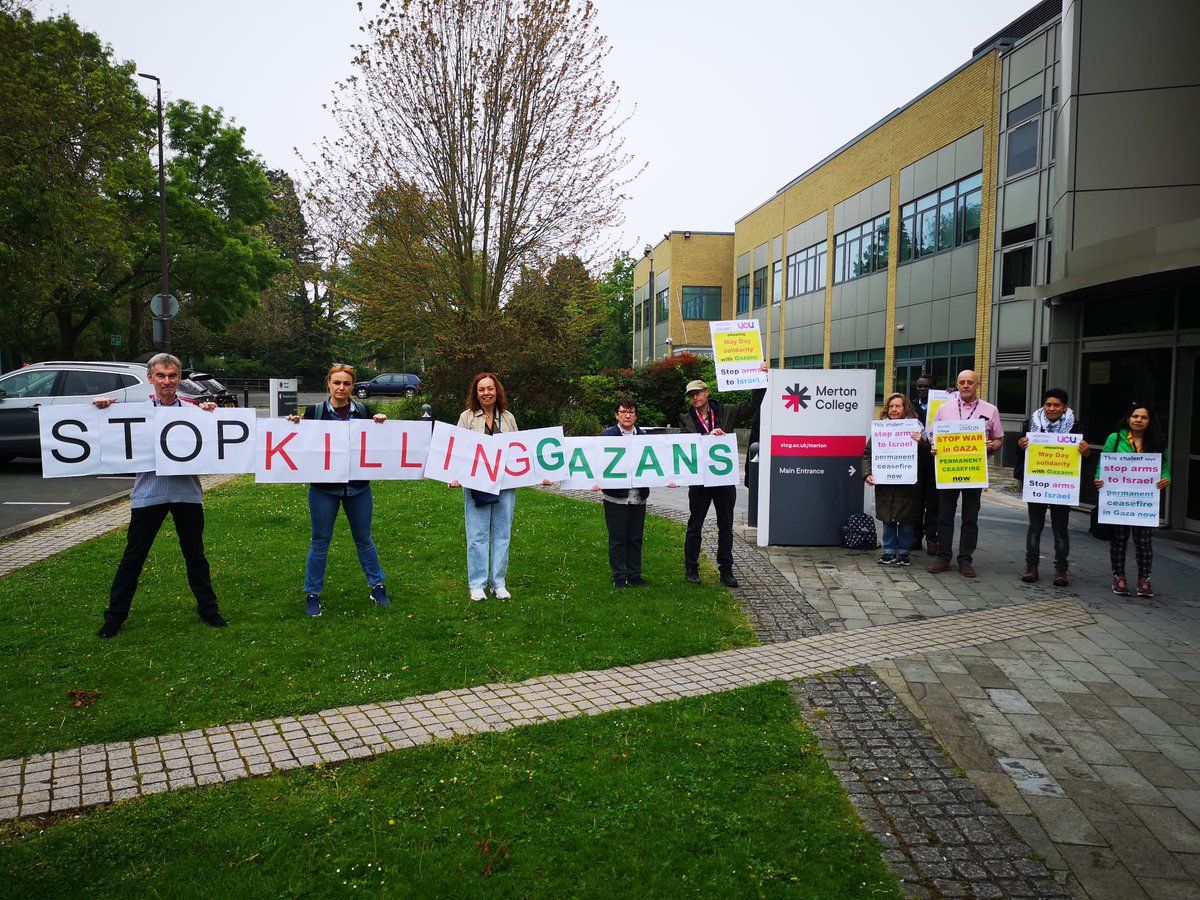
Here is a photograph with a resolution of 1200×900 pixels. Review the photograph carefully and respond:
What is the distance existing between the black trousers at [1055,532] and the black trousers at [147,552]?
794cm

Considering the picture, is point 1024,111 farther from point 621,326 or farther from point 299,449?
point 621,326

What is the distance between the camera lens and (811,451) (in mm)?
10156

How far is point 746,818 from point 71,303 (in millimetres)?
35797

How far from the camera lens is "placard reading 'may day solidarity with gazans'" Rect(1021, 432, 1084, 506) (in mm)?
8750

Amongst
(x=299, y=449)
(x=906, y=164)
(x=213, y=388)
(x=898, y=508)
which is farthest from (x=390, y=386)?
(x=299, y=449)

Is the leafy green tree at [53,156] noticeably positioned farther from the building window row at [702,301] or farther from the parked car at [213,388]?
the building window row at [702,301]

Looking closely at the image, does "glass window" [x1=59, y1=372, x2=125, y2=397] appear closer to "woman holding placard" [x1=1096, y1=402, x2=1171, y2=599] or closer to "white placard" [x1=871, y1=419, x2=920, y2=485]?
"white placard" [x1=871, y1=419, x2=920, y2=485]

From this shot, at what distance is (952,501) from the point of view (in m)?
9.30

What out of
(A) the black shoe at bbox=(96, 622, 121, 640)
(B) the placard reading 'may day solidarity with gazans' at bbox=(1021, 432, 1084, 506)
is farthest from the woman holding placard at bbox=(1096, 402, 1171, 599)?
(A) the black shoe at bbox=(96, 622, 121, 640)

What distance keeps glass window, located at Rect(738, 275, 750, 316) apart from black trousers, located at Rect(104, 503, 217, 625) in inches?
1921

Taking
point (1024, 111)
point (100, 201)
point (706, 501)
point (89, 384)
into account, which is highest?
point (1024, 111)

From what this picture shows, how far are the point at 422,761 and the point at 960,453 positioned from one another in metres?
6.93

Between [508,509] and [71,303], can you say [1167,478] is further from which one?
[71,303]

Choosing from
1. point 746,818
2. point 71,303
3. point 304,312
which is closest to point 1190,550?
point 746,818
